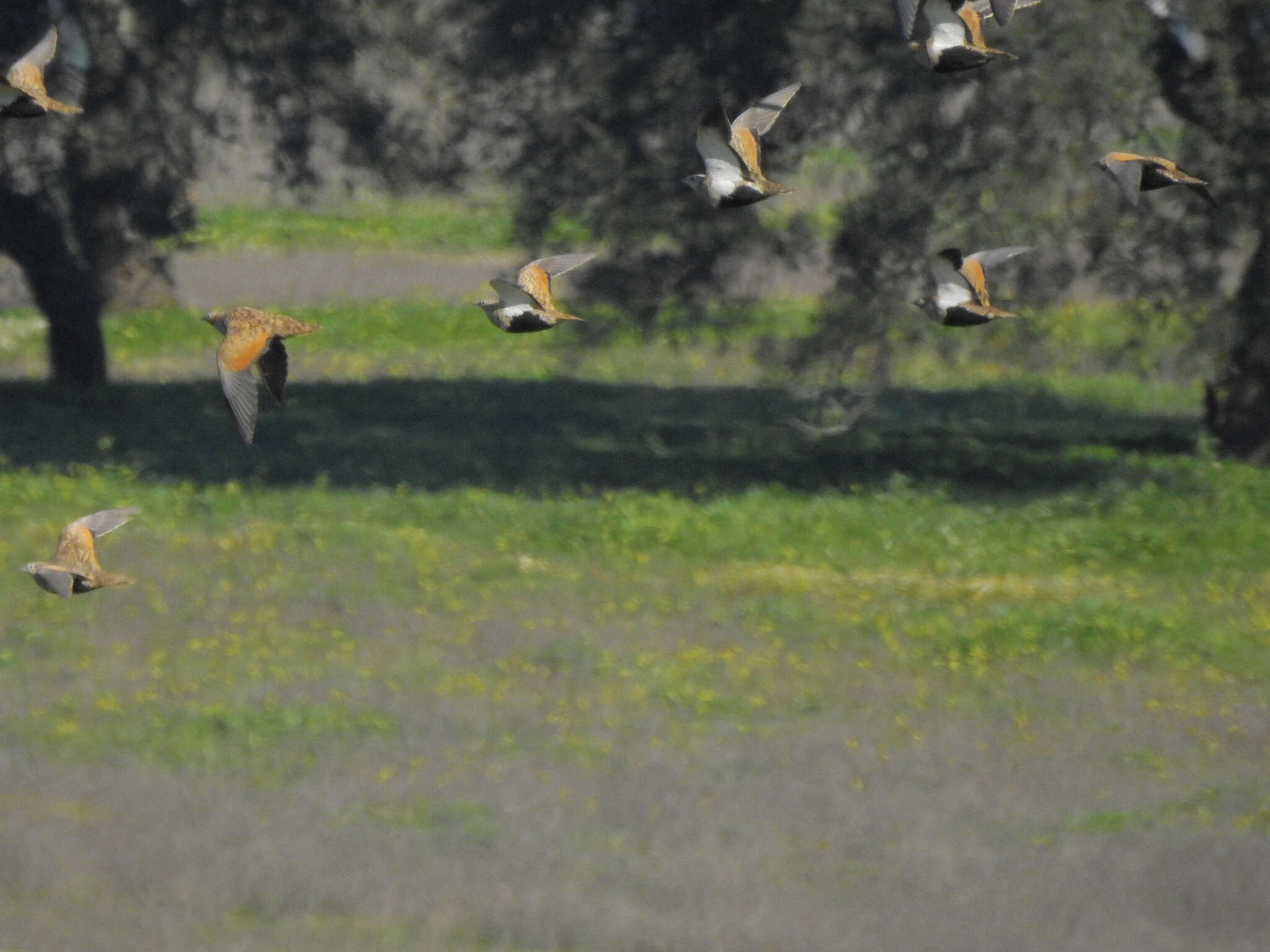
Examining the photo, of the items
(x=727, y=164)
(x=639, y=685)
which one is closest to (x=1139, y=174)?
(x=727, y=164)

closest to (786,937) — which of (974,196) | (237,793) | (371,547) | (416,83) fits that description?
(237,793)

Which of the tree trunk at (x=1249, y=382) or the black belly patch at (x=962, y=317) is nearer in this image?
the black belly patch at (x=962, y=317)

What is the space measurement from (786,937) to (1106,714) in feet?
14.2

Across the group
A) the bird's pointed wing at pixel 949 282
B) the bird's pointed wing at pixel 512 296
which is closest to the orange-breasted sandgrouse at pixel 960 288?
the bird's pointed wing at pixel 949 282

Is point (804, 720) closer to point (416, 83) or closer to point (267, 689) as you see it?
point (267, 689)

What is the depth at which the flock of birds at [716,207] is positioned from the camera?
19.7ft

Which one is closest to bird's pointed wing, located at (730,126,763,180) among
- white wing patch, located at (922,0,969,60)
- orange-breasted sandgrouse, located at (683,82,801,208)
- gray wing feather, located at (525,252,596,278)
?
orange-breasted sandgrouse, located at (683,82,801,208)

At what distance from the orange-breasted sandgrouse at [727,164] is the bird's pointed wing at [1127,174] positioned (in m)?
1.08

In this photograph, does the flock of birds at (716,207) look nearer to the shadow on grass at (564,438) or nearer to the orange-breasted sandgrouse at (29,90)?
the orange-breasted sandgrouse at (29,90)

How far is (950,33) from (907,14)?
457 mm

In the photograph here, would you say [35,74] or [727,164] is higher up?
[35,74]

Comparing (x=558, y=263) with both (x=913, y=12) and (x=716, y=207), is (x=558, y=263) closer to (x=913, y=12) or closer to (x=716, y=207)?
(x=716, y=207)

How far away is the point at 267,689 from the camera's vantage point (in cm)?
1185

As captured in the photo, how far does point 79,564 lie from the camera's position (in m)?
6.05
